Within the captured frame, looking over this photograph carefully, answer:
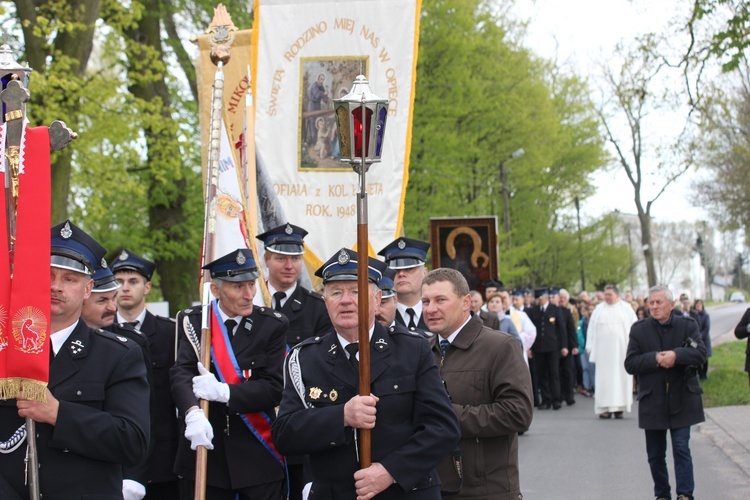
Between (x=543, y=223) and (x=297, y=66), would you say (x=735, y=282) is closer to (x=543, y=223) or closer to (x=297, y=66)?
(x=543, y=223)

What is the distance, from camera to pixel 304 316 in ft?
25.1

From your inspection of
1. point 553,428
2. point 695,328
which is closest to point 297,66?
point 695,328

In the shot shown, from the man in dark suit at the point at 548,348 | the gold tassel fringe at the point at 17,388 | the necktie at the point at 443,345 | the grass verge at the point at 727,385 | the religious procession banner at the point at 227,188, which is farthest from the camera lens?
the man in dark suit at the point at 548,348

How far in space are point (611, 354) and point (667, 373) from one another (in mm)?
8468

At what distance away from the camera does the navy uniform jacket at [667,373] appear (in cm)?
938

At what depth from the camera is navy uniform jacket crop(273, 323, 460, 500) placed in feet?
15.1

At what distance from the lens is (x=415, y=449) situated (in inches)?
182

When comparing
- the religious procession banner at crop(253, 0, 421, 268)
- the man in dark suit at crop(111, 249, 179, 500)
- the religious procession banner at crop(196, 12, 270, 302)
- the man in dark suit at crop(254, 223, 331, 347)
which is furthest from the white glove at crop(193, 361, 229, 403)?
the religious procession banner at crop(253, 0, 421, 268)

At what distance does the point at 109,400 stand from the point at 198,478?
1.57 m

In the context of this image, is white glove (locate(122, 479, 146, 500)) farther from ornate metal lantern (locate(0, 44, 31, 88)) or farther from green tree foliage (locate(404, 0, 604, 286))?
green tree foliage (locate(404, 0, 604, 286))

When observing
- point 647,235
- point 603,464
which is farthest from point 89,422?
point 647,235

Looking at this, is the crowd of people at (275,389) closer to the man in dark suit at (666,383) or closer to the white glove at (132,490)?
the white glove at (132,490)

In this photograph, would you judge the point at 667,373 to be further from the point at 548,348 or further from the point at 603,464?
the point at 548,348

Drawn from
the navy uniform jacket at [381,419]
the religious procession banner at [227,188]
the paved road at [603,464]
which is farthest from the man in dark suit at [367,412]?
the paved road at [603,464]
